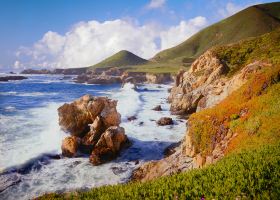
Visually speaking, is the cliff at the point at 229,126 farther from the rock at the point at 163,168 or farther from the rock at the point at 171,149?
the rock at the point at 171,149

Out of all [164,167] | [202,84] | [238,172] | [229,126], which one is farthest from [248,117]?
[202,84]

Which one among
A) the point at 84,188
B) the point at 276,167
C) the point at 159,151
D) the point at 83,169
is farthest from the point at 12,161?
the point at 276,167

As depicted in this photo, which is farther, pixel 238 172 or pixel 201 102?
pixel 201 102

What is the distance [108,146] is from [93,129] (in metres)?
4.73

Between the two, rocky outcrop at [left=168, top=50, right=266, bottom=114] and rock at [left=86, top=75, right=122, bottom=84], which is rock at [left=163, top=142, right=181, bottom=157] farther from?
rock at [left=86, top=75, right=122, bottom=84]

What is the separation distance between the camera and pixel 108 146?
3600cm

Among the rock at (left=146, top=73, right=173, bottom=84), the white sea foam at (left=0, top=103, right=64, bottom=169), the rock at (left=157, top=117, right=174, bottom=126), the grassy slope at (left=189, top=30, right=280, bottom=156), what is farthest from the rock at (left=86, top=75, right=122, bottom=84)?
the grassy slope at (left=189, top=30, right=280, bottom=156)

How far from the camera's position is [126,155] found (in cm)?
3650

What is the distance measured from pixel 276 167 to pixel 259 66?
25.0 meters

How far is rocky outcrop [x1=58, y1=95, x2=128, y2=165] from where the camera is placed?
117ft

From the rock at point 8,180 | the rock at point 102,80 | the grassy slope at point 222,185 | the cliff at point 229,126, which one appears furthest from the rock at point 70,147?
the rock at point 102,80

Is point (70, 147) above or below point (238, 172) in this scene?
below

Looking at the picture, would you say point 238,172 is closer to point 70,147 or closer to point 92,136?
point 70,147

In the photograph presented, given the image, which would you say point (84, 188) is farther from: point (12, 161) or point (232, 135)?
point (232, 135)
